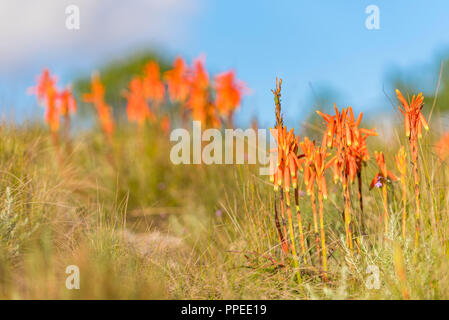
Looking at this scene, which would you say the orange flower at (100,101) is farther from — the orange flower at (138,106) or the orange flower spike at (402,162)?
the orange flower spike at (402,162)

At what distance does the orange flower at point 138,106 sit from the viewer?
7147mm

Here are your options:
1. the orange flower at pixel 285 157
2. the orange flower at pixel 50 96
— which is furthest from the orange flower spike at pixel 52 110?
the orange flower at pixel 285 157

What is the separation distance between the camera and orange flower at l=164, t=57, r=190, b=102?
621 centimetres

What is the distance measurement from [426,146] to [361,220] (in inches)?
28.9

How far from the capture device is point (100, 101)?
23.2ft

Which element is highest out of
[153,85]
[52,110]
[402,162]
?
[153,85]

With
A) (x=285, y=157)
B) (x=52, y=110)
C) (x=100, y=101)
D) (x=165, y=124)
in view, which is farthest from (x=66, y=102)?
(x=285, y=157)

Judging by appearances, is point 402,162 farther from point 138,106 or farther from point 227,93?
point 138,106

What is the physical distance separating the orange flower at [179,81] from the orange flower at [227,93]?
0.47m

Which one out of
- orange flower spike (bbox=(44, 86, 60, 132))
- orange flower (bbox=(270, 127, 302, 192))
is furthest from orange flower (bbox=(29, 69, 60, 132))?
orange flower (bbox=(270, 127, 302, 192))

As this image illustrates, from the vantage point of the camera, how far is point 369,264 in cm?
268

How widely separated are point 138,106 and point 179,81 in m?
1.15

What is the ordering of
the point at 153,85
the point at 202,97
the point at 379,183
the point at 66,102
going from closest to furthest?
the point at 379,183
the point at 66,102
the point at 202,97
the point at 153,85
